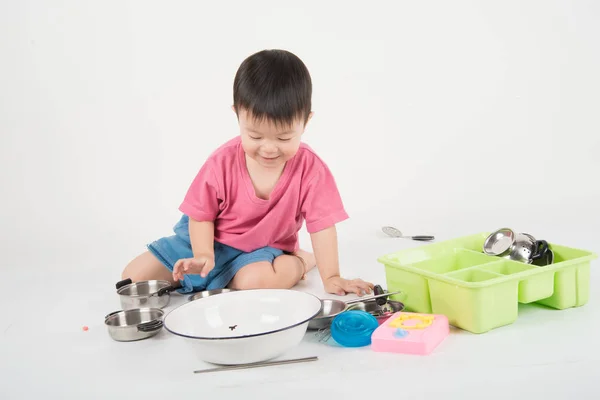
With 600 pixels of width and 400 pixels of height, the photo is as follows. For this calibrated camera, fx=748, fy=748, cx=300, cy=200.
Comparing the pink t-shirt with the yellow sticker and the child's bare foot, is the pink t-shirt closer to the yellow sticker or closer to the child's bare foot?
the child's bare foot

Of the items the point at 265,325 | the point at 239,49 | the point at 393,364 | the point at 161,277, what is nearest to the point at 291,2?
the point at 239,49

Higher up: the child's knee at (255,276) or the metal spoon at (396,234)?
the child's knee at (255,276)

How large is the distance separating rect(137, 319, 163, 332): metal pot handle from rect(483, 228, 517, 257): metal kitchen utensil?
3.11ft

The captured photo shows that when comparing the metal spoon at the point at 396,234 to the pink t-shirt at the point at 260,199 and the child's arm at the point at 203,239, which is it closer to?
the pink t-shirt at the point at 260,199

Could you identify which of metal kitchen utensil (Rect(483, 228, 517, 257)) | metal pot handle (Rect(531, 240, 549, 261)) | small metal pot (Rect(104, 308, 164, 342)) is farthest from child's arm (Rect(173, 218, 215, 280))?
metal pot handle (Rect(531, 240, 549, 261))

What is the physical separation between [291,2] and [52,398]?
262 centimetres

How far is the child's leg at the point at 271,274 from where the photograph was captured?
2.23m

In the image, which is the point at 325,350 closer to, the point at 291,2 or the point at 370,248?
the point at 370,248

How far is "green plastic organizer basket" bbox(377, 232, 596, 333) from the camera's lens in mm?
1769

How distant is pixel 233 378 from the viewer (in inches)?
62.6

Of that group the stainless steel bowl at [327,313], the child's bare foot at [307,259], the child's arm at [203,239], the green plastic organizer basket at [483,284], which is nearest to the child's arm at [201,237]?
the child's arm at [203,239]

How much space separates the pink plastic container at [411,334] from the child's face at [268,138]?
0.55 metres

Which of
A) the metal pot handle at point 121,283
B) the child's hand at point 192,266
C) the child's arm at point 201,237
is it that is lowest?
the metal pot handle at point 121,283

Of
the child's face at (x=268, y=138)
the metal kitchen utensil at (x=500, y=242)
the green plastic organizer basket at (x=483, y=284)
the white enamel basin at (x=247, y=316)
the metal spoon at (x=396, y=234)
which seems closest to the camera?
the white enamel basin at (x=247, y=316)
